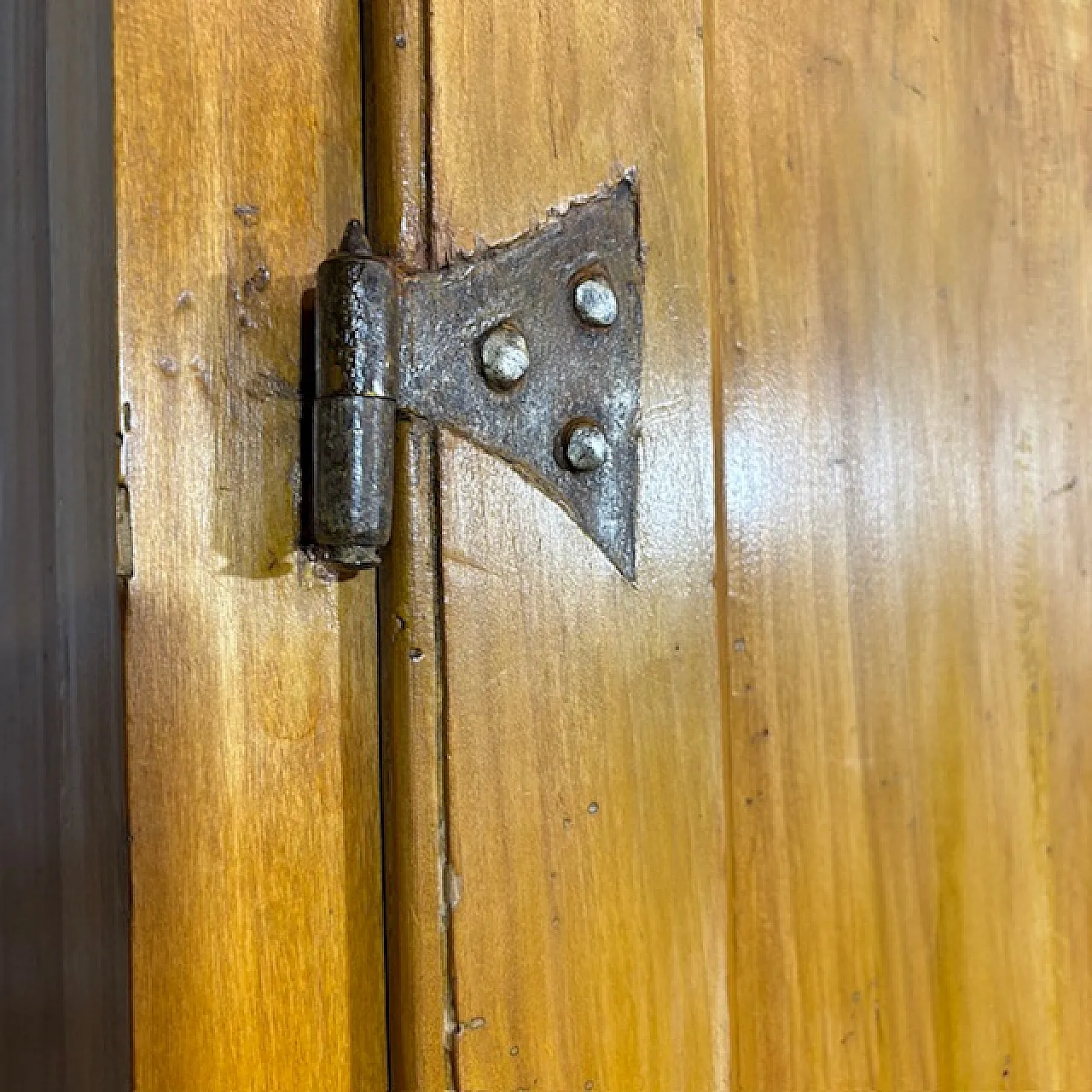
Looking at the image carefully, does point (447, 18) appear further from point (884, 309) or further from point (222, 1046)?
point (222, 1046)

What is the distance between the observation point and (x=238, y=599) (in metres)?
0.35

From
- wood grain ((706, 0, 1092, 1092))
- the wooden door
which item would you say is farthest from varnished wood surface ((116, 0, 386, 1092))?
wood grain ((706, 0, 1092, 1092))

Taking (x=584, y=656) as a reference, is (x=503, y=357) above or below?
above

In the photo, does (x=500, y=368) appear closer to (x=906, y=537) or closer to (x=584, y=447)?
(x=584, y=447)

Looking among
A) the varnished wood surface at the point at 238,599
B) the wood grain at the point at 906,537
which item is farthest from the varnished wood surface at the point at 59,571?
the wood grain at the point at 906,537

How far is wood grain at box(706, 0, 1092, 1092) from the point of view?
1.50 ft

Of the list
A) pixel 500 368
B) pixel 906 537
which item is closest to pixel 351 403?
pixel 500 368

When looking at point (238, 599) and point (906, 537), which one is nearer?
point (238, 599)

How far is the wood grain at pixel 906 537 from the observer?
0.46 meters

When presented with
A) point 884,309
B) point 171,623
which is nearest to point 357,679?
point 171,623

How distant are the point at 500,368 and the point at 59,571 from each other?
17 cm

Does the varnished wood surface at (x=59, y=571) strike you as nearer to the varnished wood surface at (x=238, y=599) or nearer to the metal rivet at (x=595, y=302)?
the varnished wood surface at (x=238, y=599)

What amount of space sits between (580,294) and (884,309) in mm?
195

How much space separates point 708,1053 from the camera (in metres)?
0.43
